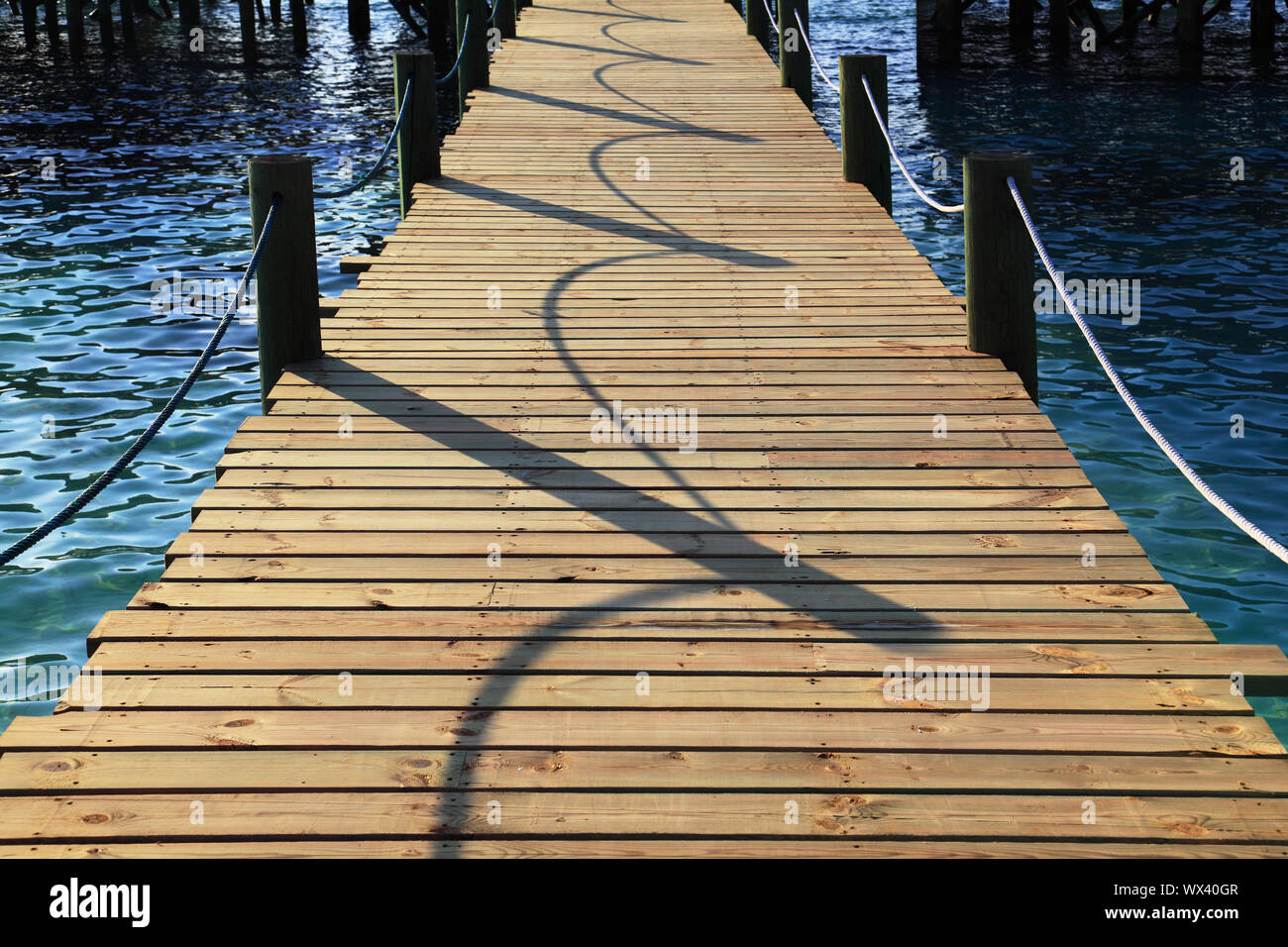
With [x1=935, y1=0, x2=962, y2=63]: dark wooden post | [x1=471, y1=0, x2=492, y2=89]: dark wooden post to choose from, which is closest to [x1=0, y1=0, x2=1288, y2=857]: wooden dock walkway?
[x1=471, y1=0, x2=492, y2=89]: dark wooden post

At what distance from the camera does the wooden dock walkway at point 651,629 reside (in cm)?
311

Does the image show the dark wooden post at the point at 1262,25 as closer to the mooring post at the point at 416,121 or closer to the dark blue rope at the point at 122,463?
the mooring post at the point at 416,121

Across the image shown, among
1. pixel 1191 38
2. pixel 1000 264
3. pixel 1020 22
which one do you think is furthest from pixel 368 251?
pixel 1020 22

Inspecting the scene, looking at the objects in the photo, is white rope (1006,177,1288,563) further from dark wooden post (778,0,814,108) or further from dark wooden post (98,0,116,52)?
dark wooden post (98,0,116,52)

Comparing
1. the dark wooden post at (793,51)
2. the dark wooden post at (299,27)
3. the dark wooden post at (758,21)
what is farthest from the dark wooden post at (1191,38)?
the dark wooden post at (299,27)

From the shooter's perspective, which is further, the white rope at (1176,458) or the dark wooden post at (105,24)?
the dark wooden post at (105,24)

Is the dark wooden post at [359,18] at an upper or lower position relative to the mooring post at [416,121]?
upper

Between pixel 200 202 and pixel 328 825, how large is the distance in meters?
11.6

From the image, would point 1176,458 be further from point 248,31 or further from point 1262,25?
point 248,31

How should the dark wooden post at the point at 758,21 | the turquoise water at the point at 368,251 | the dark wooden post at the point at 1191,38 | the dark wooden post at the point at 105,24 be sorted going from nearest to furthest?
the turquoise water at the point at 368,251 → the dark wooden post at the point at 758,21 → the dark wooden post at the point at 1191,38 → the dark wooden post at the point at 105,24

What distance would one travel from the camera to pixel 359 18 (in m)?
24.9

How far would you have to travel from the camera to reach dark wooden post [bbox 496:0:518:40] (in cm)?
1482

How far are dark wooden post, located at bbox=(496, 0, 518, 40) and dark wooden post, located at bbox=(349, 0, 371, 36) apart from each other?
1044 cm
